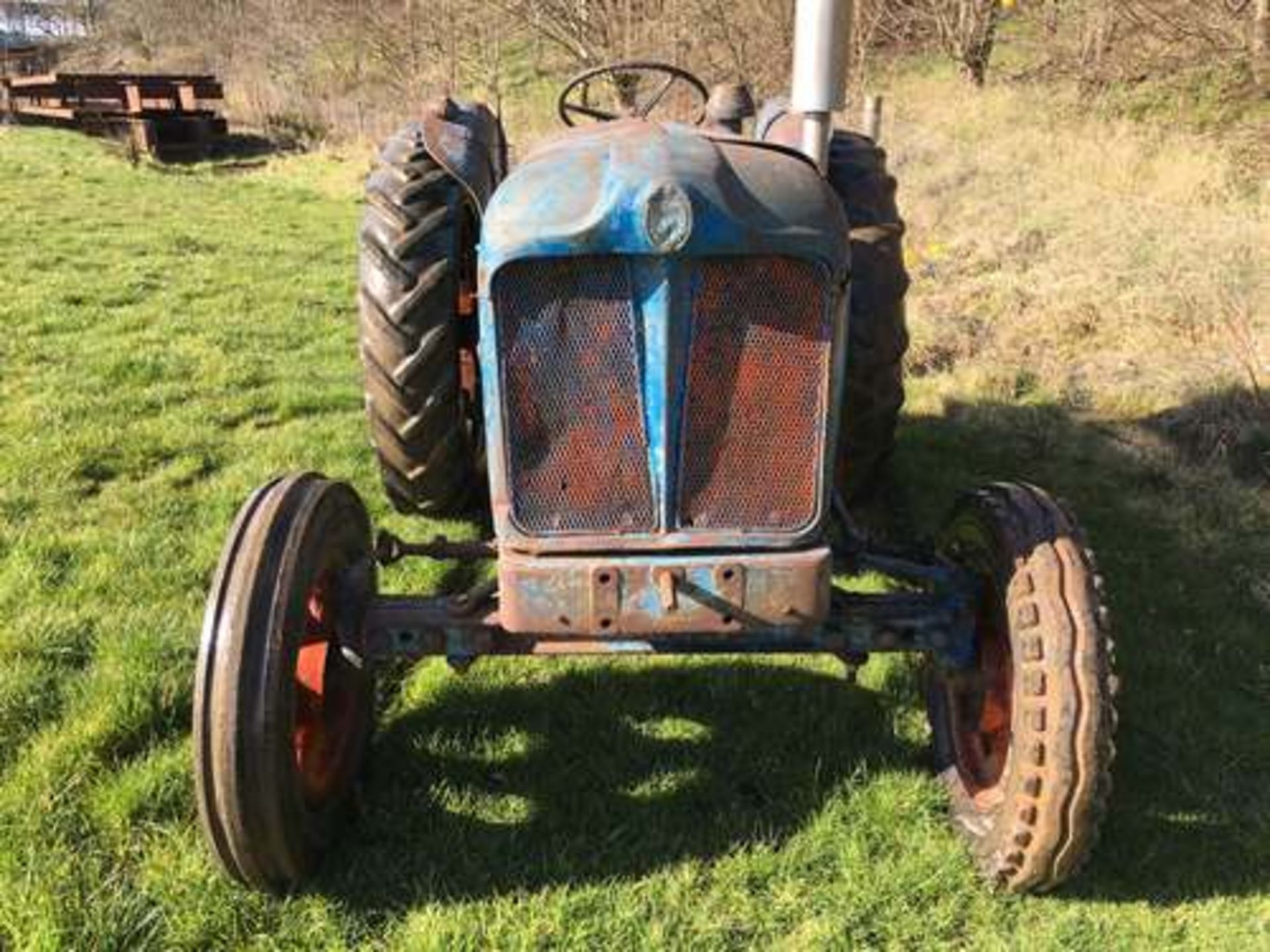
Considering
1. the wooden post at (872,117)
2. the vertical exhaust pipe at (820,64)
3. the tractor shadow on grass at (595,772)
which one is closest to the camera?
the tractor shadow on grass at (595,772)

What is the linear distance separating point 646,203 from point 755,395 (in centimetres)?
49

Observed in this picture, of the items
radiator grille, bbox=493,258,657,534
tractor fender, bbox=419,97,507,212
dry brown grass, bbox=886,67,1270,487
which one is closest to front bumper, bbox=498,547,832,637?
radiator grille, bbox=493,258,657,534

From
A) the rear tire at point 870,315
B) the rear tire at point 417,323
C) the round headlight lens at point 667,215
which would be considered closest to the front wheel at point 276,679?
the rear tire at point 417,323

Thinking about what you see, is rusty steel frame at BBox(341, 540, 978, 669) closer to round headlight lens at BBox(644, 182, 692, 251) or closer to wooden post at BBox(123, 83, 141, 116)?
round headlight lens at BBox(644, 182, 692, 251)

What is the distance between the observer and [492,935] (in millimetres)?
2516

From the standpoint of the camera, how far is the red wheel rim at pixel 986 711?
2.88 meters

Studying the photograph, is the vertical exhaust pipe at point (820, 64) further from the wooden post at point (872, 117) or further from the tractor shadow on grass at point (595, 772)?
the wooden post at point (872, 117)

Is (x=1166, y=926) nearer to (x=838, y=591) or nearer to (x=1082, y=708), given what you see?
(x=1082, y=708)

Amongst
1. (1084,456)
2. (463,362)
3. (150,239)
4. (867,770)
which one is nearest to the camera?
(867,770)

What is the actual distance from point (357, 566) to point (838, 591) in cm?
117

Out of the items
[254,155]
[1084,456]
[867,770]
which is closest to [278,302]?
[1084,456]

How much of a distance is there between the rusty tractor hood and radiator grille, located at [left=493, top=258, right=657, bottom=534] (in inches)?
2.3

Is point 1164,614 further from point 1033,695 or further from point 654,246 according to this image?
point 654,246

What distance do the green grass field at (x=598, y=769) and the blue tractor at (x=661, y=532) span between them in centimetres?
21
